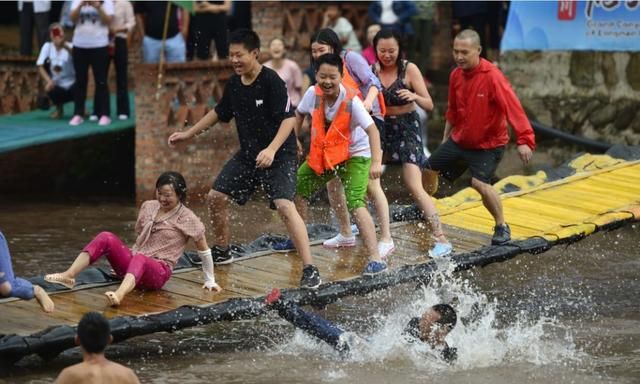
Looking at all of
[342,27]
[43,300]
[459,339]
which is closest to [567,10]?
[342,27]

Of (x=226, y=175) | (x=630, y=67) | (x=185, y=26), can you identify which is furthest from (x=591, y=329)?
(x=185, y=26)

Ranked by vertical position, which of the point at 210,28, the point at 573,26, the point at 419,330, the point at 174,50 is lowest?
the point at 419,330

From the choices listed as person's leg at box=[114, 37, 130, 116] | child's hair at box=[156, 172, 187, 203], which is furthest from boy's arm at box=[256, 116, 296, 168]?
person's leg at box=[114, 37, 130, 116]

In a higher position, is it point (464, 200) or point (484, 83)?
point (484, 83)

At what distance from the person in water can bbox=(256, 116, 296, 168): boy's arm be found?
1.08 m

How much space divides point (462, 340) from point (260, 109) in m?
2.11

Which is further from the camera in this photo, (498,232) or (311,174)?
(498,232)

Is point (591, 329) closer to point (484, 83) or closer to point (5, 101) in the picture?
point (484, 83)

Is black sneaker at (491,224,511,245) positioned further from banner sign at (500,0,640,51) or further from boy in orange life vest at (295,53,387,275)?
banner sign at (500,0,640,51)

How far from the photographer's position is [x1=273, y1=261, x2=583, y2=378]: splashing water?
8.67 meters

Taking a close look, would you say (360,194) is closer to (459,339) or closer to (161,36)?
(459,339)

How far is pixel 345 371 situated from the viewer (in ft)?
27.8

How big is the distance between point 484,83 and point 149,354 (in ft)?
11.2

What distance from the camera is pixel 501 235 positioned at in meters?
10.8
